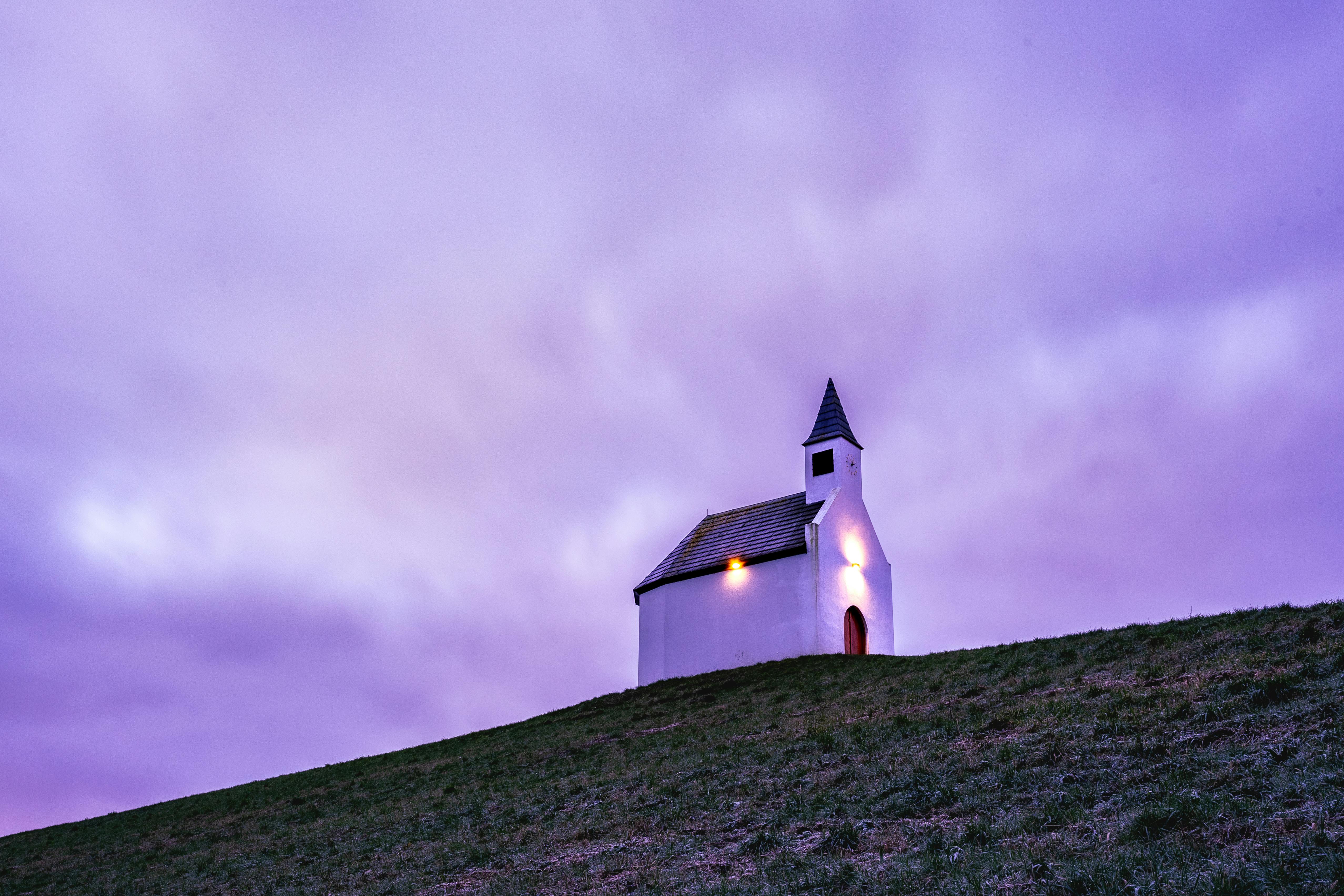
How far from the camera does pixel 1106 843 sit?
10.5 metres

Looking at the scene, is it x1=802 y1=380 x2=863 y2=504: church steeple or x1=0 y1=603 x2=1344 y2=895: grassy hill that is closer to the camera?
x1=0 y1=603 x2=1344 y2=895: grassy hill

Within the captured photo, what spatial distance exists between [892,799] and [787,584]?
93.7 feet

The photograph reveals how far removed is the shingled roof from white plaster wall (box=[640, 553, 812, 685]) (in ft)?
1.22

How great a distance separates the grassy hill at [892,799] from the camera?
10.5 metres

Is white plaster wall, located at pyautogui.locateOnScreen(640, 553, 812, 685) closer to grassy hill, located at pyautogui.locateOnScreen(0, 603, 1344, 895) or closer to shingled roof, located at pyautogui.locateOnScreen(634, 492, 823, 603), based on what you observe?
shingled roof, located at pyautogui.locateOnScreen(634, 492, 823, 603)

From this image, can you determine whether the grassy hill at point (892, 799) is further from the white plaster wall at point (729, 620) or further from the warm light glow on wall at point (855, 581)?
the warm light glow on wall at point (855, 581)

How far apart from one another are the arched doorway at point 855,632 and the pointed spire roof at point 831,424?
8.28 m

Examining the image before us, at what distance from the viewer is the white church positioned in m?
42.6

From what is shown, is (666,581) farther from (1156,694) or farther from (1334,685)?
(1334,685)

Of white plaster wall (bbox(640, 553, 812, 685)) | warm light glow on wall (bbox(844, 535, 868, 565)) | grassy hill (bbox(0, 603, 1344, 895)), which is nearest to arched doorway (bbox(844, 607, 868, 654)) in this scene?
warm light glow on wall (bbox(844, 535, 868, 565))

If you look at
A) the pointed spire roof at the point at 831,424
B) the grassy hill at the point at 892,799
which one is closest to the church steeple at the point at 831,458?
the pointed spire roof at the point at 831,424

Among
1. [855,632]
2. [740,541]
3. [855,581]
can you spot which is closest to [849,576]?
[855,581]

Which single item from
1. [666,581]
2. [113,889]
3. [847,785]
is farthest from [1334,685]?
Result: [666,581]

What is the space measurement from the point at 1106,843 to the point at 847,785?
6.15 m
